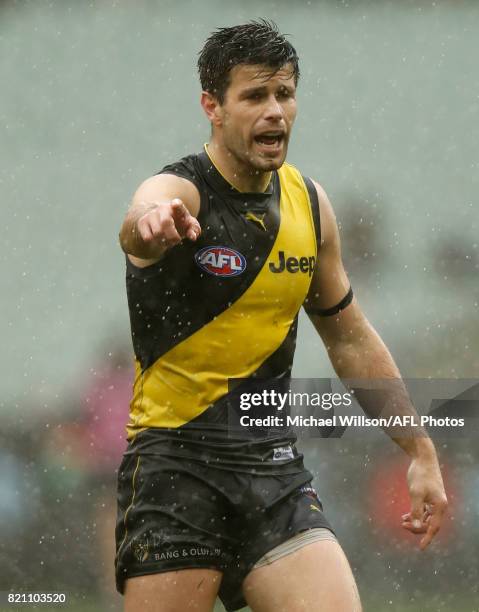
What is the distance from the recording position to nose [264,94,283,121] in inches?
182

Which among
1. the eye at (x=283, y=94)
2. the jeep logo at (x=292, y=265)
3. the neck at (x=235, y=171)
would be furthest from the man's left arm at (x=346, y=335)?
the eye at (x=283, y=94)

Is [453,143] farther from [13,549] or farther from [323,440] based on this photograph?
[13,549]

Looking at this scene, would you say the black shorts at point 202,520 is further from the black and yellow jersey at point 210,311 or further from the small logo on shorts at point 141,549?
the black and yellow jersey at point 210,311

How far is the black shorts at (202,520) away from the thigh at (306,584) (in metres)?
0.07

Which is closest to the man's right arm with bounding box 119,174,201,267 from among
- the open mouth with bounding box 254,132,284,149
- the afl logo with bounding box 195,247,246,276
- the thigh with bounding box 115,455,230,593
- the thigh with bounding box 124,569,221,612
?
the afl logo with bounding box 195,247,246,276

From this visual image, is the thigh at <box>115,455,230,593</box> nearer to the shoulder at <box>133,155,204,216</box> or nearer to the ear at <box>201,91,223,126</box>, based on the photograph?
the shoulder at <box>133,155,204,216</box>

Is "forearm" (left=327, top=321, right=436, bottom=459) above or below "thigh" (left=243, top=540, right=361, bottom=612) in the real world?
above

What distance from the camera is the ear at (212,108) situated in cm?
481

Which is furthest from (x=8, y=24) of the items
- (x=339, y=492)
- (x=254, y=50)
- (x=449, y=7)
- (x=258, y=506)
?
(x=258, y=506)

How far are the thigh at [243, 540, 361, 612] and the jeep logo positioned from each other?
3.12 feet

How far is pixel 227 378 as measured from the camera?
4.62 m

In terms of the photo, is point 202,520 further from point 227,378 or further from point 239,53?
point 239,53

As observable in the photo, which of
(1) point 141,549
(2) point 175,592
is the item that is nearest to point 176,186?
Answer: (1) point 141,549

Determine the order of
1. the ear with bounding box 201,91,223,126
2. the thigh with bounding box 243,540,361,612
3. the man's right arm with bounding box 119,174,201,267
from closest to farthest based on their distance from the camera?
the man's right arm with bounding box 119,174,201,267
the thigh with bounding box 243,540,361,612
the ear with bounding box 201,91,223,126
